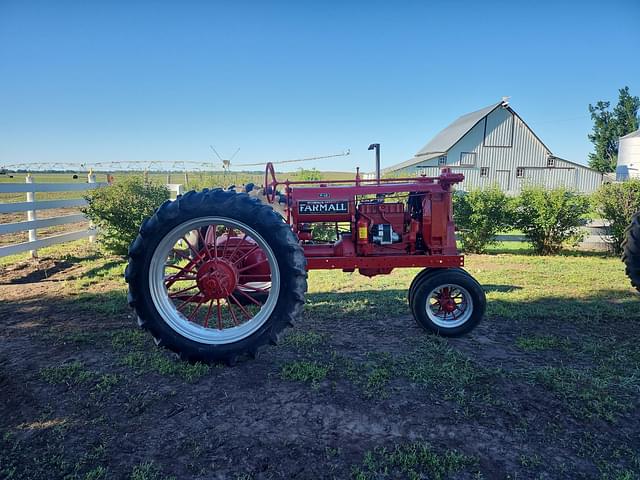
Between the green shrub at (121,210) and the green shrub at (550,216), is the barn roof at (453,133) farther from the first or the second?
the green shrub at (121,210)

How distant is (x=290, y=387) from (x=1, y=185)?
20.4 ft

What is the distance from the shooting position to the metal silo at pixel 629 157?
1045 inches

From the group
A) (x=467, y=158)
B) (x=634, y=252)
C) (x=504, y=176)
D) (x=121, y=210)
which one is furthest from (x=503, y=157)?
(x=121, y=210)

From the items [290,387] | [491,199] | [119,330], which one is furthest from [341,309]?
[491,199]

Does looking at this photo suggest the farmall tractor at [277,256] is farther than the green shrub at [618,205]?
No

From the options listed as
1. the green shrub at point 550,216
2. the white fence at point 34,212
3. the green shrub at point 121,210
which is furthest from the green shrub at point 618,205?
the white fence at point 34,212

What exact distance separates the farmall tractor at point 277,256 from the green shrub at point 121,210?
3219 mm

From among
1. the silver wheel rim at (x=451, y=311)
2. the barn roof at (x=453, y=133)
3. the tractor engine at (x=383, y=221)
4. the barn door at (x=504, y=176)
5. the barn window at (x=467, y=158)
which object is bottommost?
the silver wheel rim at (x=451, y=311)

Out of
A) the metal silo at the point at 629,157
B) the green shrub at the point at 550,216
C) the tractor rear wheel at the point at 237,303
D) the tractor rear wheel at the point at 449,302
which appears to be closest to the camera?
the tractor rear wheel at the point at 237,303

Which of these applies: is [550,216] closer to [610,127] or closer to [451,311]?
[451,311]

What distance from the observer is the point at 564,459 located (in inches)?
84.0

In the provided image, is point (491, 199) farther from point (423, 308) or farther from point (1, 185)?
point (1, 185)

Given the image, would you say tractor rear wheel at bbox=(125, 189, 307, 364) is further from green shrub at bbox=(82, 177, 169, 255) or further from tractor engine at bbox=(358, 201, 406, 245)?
green shrub at bbox=(82, 177, 169, 255)

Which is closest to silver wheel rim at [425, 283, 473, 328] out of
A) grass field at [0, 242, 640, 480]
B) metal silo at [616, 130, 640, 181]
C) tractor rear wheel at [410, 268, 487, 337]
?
tractor rear wheel at [410, 268, 487, 337]
